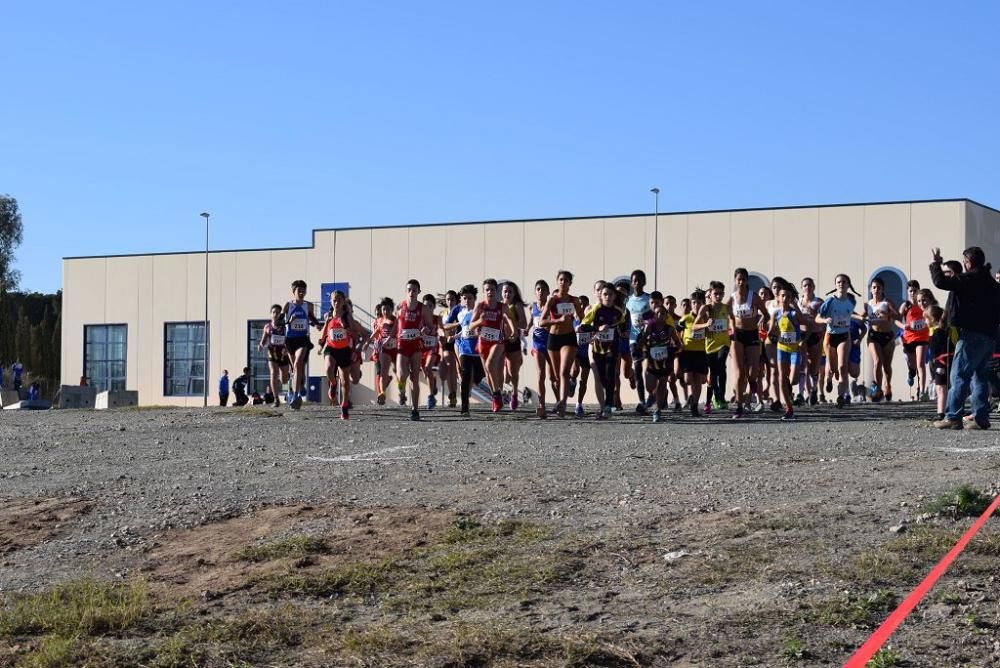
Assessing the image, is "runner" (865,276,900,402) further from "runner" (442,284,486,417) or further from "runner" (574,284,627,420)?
"runner" (442,284,486,417)

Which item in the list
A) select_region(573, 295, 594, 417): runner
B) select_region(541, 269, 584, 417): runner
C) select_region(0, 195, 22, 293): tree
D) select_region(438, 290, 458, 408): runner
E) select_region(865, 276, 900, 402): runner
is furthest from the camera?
select_region(0, 195, 22, 293): tree

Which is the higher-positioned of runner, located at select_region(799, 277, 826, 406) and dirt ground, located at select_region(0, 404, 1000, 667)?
runner, located at select_region(799, 277, 826, 406)

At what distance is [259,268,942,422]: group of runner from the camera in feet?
60.2

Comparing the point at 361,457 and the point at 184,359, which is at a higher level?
the point at 184,359

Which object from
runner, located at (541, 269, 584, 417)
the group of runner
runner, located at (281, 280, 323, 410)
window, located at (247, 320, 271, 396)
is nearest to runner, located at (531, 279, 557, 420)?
the group of runner

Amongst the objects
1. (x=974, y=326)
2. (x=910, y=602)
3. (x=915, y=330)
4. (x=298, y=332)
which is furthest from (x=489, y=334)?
(x=910, y=602)

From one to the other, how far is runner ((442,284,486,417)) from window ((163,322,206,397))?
31714 mm

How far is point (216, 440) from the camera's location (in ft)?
50.5

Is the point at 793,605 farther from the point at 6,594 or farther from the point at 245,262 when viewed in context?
Result: the point at 245,262

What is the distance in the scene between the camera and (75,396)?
4031 centimetres

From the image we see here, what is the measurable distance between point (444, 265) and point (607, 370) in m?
30.9

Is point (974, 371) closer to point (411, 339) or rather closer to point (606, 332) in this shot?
point (606, 332)

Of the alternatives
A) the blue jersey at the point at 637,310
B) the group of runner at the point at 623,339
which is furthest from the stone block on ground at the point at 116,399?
the blue jersey at the point at 637,310

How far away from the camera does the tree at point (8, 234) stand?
89.4 meters
